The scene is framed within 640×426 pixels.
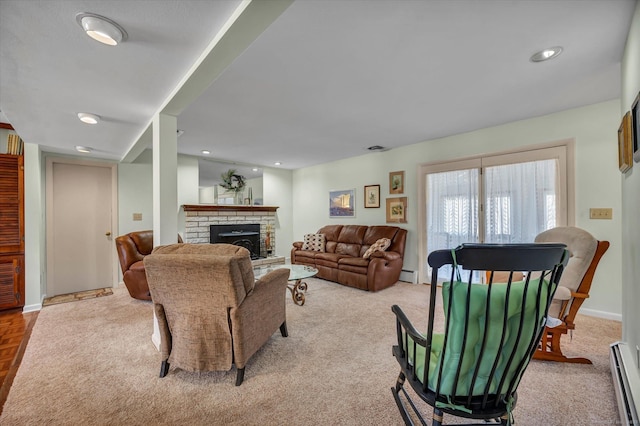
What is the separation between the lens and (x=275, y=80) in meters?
2.33

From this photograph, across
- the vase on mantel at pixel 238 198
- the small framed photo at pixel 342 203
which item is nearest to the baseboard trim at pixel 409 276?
the small framed photo at pixel 342 203

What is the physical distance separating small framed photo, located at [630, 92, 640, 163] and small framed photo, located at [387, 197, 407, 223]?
3202mm

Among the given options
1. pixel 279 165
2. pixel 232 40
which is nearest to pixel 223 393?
pixel 232 40

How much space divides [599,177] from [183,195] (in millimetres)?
5988

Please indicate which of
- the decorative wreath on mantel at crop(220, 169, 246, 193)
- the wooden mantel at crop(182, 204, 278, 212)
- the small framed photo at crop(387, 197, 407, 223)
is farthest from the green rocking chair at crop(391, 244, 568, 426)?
the decorative wreath on mantel at crop(220, 169, 246, 193)

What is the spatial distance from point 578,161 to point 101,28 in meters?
4.32

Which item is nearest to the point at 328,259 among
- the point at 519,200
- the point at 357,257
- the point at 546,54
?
the point at 357,257

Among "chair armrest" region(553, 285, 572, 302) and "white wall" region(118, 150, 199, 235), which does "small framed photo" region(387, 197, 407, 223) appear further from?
"white wall" region(118, 150, 199, 235)

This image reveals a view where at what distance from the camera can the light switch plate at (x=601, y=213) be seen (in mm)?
2865

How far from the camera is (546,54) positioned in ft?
6.54

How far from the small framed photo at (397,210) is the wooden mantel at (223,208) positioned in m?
2.68

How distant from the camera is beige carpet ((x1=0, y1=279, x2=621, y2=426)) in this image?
1.58 m

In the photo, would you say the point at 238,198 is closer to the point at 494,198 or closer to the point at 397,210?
the point at 397,210

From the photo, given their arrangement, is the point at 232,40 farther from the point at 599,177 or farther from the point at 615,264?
the point at 615,264
